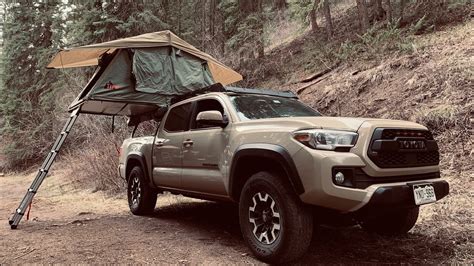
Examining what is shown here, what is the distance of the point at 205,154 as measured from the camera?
5.05m

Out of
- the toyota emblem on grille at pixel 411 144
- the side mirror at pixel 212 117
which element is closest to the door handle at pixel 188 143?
the side mirror at pixel 212 117

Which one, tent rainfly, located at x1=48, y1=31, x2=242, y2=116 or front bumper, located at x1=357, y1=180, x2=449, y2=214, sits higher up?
tent rainfly, located at x1=48, y1=31, x2=242, y2=116

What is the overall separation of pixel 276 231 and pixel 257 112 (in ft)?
5.37

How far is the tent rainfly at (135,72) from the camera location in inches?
283

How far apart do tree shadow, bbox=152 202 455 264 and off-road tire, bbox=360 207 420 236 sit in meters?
0.09

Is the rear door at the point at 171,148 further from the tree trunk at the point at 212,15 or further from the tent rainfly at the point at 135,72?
the tree trunk at the point at 212,15

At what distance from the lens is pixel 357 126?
3730mm

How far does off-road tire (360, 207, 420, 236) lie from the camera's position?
462cm

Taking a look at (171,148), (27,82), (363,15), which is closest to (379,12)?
(363,15)

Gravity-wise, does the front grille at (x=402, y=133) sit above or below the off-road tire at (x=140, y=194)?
above

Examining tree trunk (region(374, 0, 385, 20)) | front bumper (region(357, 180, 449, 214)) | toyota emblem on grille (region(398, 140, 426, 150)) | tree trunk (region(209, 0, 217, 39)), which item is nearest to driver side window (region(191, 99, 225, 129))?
toyota emblem on grille (region(398, 140, 426, 150))

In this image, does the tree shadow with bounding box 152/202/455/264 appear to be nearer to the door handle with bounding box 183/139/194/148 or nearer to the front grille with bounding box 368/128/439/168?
the front grille with bounding box 368/128/439/168

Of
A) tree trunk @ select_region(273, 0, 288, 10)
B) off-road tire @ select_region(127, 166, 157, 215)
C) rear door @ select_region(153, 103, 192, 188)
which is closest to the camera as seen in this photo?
rear door @ select_region(153, 103, 192, 188)

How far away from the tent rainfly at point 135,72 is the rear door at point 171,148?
1.36 metres
